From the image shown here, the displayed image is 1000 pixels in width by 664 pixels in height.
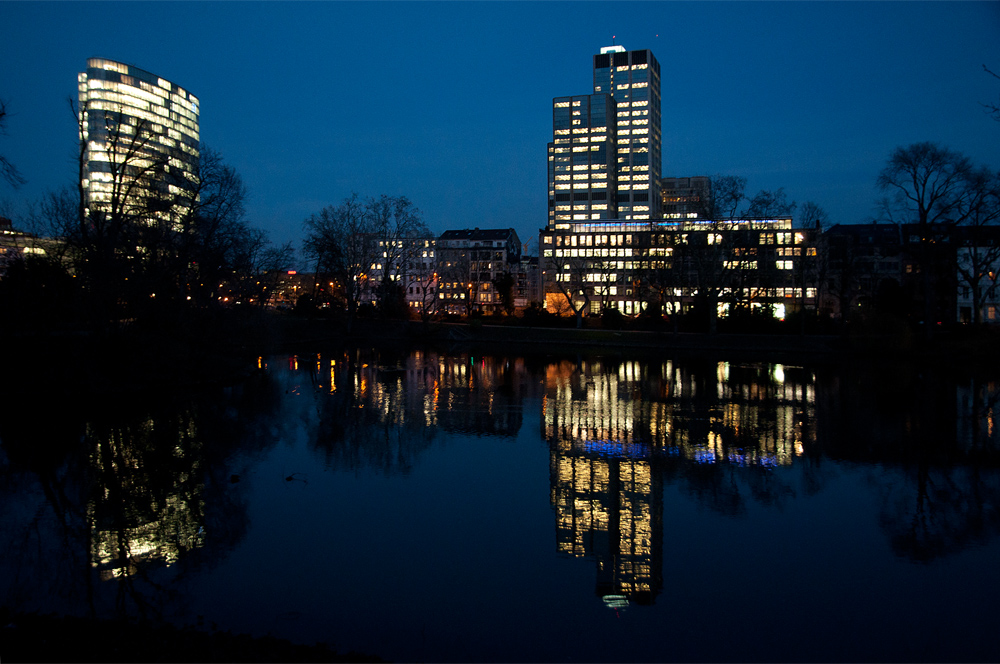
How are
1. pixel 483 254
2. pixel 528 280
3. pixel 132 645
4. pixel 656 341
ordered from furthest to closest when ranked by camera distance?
1. pixel 528 280
2. pixel 483 254
3. pixel 656 341
4. pixel 132 645

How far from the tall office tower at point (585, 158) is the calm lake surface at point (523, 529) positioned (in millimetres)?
166743

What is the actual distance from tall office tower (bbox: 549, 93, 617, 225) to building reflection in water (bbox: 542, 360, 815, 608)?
505 feet

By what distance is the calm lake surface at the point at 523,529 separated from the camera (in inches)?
297

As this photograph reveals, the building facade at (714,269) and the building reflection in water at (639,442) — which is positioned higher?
the building facade at (714,269)

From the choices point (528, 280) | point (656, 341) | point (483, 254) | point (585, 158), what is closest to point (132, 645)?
point (656, 341)

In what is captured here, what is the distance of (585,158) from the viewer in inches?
7200

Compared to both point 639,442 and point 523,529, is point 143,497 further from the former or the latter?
point 639,442

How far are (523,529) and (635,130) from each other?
19396 cm

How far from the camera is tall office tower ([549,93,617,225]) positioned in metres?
182

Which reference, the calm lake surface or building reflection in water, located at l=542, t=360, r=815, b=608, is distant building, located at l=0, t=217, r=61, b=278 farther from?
building reflection in water, located at l=542, t=360, r=815, b=608

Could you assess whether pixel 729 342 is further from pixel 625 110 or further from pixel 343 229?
→ pixel 625 110

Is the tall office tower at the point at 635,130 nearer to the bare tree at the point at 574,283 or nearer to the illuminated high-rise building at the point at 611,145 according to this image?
the illuminated high-rise building at the point at 611,145

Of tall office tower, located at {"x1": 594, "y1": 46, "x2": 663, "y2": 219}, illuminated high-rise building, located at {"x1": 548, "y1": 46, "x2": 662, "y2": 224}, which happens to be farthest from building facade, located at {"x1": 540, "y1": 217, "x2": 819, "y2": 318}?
tall office tower, located at {"x1": 594, "y1": 46, "x2": 663, "y2": 219}

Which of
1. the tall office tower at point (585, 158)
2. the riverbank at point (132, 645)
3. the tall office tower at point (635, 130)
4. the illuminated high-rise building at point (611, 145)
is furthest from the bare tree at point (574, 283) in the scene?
the tall office tower at point (635, 130)
